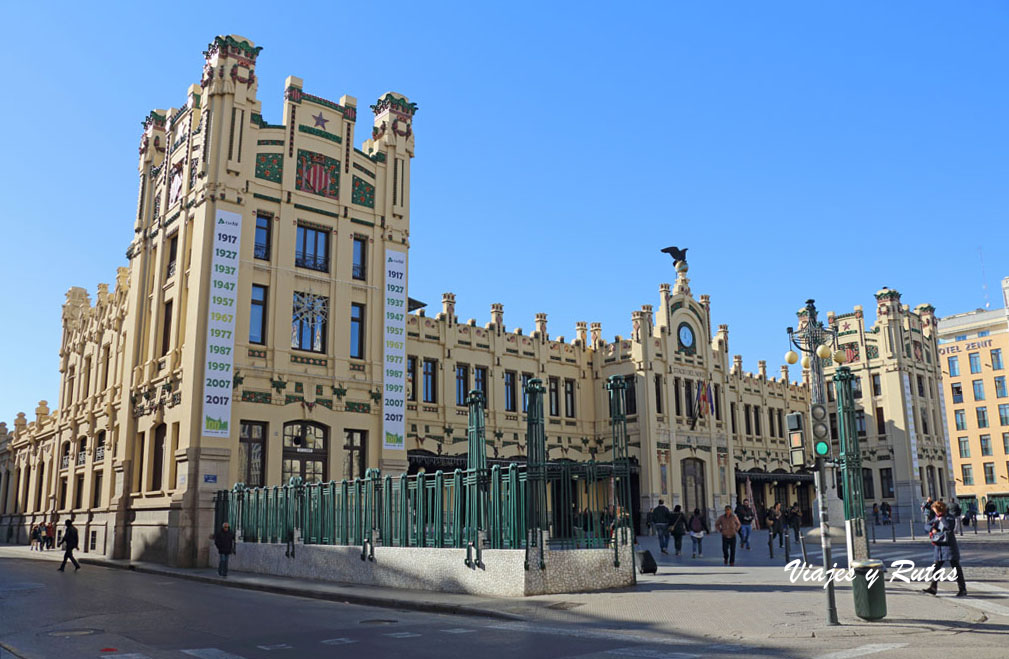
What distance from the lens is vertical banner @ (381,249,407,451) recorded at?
103ft

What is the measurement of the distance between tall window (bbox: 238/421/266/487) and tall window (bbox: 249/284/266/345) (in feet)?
9.79

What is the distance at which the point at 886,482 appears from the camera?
58938mm

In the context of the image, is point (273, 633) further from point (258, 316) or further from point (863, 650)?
point (258, 316)

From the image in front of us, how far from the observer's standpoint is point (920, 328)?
6238 centimetres

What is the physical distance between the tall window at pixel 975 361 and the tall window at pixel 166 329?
77.8 meters

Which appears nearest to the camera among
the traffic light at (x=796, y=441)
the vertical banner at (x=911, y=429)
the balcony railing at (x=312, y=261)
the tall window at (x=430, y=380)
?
the traffic light at (x=796, y=441)

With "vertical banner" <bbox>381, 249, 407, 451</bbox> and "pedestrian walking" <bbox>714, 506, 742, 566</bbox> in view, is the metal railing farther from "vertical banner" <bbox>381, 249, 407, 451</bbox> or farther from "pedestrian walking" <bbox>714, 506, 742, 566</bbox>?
"vertical banner" <bbox>381, 249, 407, 451</bbox>

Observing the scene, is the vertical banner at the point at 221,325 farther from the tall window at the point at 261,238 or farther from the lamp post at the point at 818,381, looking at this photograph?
the lamp post at the point at 818,381

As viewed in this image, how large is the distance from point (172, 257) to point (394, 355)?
31.1 ft

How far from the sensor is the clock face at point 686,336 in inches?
1898

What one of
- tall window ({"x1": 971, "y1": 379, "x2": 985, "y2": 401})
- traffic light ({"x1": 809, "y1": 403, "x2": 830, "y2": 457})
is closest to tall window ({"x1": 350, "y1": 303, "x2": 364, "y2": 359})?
traffic light ({"x1": 809, "y1": 403, "x2": 830, "y2": 457})

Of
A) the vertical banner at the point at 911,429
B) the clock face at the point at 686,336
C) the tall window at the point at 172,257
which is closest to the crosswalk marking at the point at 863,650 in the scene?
the tall window at the point at 172,257

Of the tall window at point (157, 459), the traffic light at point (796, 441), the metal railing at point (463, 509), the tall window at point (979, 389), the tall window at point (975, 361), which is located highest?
the tall window at point (975, 361)

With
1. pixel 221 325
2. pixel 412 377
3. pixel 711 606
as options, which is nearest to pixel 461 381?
pixel 412 377
